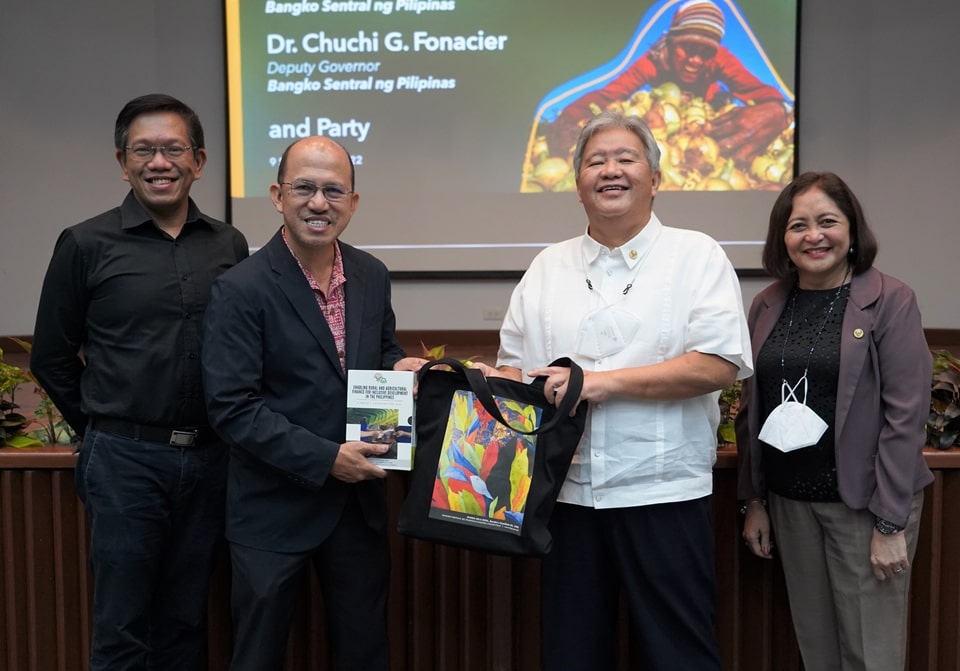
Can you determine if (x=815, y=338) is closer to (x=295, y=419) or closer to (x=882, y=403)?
(x=882, y=403)

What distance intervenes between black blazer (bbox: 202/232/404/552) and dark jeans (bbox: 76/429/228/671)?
171mm

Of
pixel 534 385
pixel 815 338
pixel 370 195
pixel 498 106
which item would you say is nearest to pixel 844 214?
pixel 815 338

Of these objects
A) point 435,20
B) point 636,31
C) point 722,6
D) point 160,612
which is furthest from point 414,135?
point 160,612

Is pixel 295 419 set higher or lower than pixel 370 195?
lower

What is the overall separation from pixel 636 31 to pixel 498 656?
468cm

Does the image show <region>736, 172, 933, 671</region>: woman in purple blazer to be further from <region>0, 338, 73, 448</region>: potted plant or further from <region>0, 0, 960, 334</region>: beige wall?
<region>0, 0, 960, 334</region>: beige wall

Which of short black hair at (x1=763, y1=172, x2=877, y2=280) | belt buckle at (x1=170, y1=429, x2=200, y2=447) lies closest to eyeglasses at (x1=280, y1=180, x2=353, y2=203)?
belt buckle at (x1=170, y1=429, x2=200, y2=447)

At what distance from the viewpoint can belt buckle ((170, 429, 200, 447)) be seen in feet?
6.03

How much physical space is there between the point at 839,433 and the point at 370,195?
4578 mm

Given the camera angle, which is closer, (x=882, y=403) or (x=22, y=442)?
(x=882, y=403)

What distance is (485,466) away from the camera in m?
1.68

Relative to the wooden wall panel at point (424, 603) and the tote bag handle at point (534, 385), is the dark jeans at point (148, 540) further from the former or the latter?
the tote bag handle at point (534, 385)

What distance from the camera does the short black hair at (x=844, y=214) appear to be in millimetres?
1837

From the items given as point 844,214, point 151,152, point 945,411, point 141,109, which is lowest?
point 945,411
